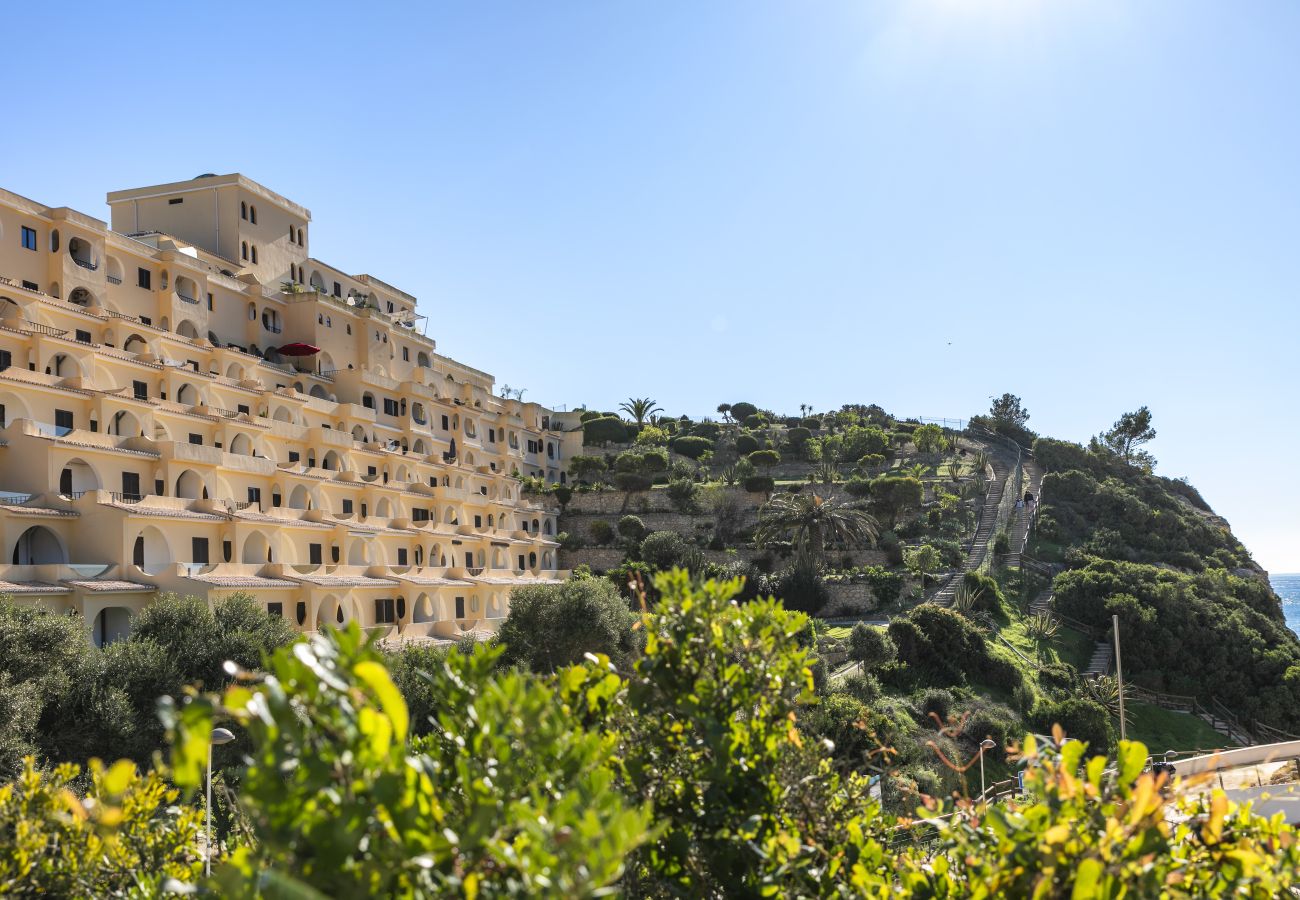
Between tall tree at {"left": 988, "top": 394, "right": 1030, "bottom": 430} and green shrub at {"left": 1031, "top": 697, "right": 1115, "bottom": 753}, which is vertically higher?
tall tree at {"left": 988, "top": 394, "right": 1030, "bottom": 430}

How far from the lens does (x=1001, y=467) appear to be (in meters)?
90.4

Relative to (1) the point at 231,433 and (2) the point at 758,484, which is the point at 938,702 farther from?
(2) the point at 758,484

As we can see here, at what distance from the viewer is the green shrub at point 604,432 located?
93.5 m

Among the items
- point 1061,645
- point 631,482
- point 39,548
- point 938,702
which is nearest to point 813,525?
point 1061,645

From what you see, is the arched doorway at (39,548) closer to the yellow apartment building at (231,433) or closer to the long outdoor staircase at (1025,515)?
the yellow apartment building at (231,433)

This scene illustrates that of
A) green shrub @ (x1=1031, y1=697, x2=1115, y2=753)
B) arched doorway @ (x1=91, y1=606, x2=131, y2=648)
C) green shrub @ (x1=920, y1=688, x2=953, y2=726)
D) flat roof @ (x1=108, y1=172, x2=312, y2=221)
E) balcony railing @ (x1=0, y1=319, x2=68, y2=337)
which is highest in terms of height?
flat roof @ (x1=108, y1=172, x2=312, y2=221)

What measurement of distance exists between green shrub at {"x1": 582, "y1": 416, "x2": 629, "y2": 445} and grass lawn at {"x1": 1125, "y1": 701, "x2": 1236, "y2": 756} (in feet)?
170

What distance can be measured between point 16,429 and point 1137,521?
71.5 meters

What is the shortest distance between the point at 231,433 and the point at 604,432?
51598mm

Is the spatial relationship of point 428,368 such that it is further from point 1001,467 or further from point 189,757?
point 189,757

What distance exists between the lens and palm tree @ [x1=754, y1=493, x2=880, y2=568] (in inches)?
2431

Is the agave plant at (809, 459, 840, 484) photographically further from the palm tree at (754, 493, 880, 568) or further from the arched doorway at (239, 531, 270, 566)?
the arched doorway at (239, 531, 270, 566)

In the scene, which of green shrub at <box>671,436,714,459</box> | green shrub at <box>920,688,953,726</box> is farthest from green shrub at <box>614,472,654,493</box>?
green shrub at <box>920,688,953,726</box>

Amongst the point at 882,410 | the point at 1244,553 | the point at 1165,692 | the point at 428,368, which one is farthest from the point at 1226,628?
the point at 882,410
